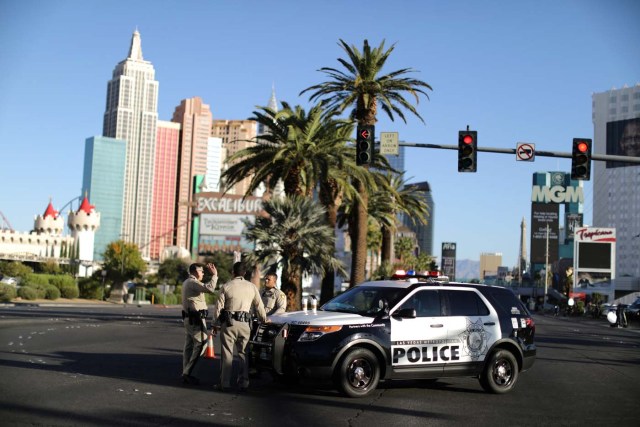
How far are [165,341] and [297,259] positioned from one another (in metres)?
12.0

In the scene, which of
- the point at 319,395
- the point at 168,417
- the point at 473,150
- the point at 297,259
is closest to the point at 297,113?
the point at 297,259

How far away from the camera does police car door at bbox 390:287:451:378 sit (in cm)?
1217

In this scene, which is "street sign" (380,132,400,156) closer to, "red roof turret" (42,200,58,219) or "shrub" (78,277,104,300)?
"shrub" (78,277,104,300)

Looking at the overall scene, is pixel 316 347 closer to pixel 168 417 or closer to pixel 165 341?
pixel 168 417

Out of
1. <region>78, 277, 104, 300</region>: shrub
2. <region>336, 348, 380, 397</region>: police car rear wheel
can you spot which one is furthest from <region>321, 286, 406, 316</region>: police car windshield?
<region>78, 277, 104, 300</region>: shrub

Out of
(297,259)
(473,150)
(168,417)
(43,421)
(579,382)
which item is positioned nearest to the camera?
(43,421)

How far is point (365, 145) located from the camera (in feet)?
72.1

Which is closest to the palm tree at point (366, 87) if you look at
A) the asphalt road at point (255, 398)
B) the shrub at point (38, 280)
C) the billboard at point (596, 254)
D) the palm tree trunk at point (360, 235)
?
the palm tree trunk at point (360, 235)

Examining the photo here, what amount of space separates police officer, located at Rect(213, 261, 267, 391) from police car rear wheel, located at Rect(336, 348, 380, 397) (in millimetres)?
1491

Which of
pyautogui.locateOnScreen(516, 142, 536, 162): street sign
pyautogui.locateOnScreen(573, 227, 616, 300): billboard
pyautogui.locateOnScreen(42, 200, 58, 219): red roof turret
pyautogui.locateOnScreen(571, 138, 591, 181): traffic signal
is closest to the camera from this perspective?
pyautogui.locateOnScreen(571, 138, 591, 181): traffic signal

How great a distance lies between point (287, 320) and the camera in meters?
12.1

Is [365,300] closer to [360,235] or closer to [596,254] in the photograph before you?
[360,235]

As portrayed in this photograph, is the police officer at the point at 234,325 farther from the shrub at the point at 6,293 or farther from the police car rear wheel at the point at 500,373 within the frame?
the shrub at the point at 6,293

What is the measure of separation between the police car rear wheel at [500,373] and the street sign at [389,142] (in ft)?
33.4
